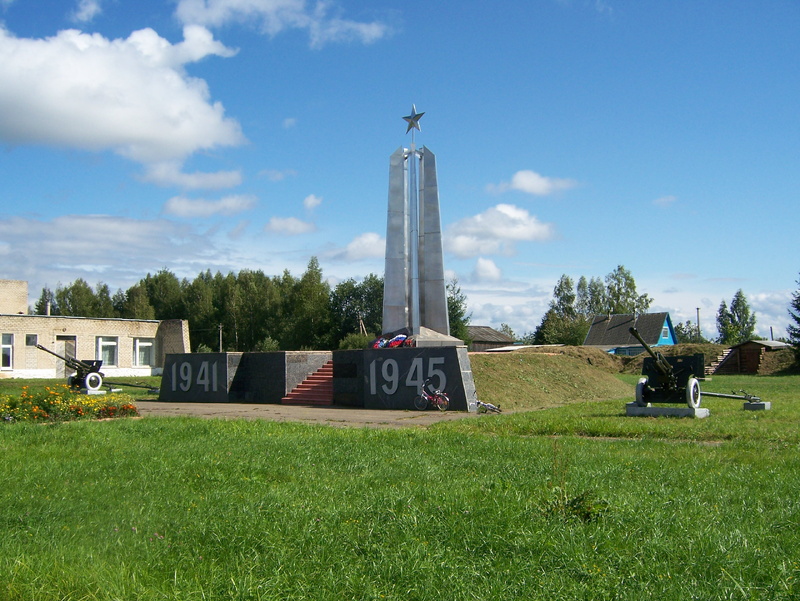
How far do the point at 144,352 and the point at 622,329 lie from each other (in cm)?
4022

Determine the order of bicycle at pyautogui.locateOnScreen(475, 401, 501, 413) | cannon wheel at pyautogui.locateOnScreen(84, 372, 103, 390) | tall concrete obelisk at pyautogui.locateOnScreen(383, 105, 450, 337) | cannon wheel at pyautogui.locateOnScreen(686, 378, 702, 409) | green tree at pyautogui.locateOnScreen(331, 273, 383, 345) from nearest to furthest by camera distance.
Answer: cannon wheel at pyautogui.locateOnScreen(686, 378, 702, 409), bicycle at pyautogui.locateOnScreen(475, 401, 501, 413), cannon wheel at pyautogui.locateOnScreen(84, 372, 103, 390), tall concrete obelisk at pyautogui.locateOnScreen(383, 105, 450, 337), green tree at pyautogui.locateOnScreen(331, 273, 383, 345)

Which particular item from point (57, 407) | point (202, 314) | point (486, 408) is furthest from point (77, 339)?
point (486, 408)

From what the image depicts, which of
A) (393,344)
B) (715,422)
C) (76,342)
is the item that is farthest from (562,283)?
(715,422)

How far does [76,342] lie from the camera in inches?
1702

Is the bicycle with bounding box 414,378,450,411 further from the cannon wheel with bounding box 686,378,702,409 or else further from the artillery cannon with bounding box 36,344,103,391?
the artillery cannon with bounding box 36,344,103,391

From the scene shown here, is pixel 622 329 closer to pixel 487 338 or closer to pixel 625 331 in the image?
pixel 625 331

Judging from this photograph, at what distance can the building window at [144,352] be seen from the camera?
46.8 m

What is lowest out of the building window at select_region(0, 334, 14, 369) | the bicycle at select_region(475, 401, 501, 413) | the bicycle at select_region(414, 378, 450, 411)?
the bicycle at select_region(475, 401, 501, 413)

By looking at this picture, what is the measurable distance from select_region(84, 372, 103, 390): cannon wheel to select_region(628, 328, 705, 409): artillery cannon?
54.1 ft

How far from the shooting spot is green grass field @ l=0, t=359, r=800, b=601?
407cm

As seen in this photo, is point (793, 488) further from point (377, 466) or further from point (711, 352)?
point (711, 352)

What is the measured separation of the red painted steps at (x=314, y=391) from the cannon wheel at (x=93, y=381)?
653 centimetres

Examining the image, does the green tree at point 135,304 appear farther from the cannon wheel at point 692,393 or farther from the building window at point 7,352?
the cannon wheel at point 692,393

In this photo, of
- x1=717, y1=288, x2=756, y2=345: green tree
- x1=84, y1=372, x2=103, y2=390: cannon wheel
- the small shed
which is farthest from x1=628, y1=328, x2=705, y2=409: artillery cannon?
x1=717, y1=288, x2=756, y2=345: green tree
